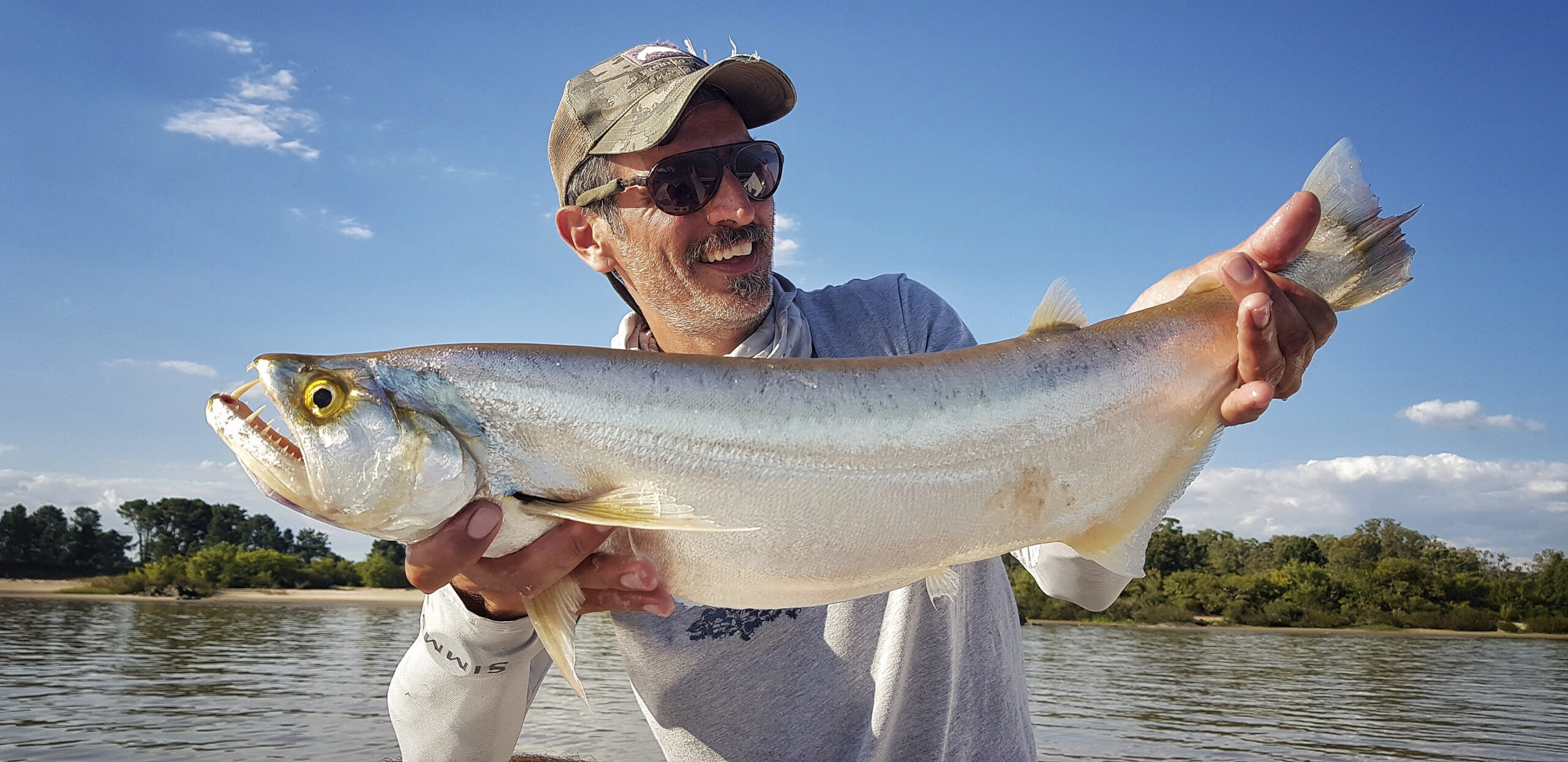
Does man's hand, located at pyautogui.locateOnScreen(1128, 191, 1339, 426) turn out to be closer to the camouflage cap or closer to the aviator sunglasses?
the aviator sunglasses

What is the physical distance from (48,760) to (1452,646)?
52.8 meters

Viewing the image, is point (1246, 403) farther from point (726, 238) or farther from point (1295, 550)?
point (1295, 550)

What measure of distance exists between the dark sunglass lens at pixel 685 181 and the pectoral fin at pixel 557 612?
77.1 inches

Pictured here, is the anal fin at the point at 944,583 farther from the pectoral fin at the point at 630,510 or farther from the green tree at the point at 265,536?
the green tree at the point at 265,536

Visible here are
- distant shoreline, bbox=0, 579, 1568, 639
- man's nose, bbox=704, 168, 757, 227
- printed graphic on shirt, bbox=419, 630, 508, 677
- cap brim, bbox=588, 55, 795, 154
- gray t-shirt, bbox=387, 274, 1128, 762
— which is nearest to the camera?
printed graphic on shirt, bbox=419, 630, 508, 677

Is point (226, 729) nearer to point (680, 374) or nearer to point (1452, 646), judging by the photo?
point (680, 374)

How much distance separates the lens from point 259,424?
2252mm

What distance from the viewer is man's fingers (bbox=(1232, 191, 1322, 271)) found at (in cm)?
256

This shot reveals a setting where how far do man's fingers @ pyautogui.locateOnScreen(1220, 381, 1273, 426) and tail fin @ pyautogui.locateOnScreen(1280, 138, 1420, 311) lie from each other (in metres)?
0.39

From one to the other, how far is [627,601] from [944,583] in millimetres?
843

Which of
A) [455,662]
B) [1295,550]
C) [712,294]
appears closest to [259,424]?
[455,662]

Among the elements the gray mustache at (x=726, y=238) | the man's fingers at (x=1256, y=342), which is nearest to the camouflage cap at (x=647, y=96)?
the gray mustache at (x=726, y=238)

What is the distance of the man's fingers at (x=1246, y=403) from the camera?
7.80 feet

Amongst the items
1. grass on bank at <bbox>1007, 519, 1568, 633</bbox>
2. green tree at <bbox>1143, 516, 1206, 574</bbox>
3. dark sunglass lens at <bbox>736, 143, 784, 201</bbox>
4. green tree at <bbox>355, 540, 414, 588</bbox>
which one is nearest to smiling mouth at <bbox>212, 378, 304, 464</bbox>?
dark sunglass lens at <bbox>736, 143, 784, 201</bbox>
